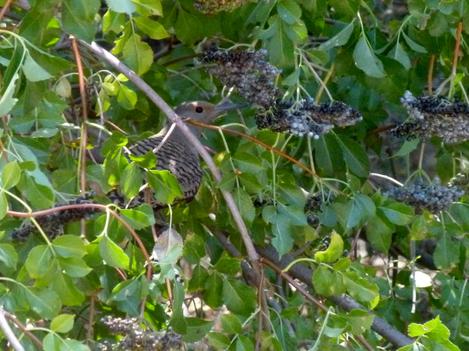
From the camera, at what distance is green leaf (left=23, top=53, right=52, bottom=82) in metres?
2.91

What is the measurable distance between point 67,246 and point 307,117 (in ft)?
2.40

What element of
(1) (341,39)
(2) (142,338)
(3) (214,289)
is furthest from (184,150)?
(2) (142,338)

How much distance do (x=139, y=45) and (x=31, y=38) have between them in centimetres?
33

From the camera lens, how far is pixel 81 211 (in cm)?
299

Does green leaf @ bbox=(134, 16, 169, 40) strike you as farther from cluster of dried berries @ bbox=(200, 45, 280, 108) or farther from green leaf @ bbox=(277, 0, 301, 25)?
green leaf @ bbox=(277, 0, 301, 25)

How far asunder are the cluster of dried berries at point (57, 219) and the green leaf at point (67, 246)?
14cm

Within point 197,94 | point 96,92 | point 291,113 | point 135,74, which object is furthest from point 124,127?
point 291,113

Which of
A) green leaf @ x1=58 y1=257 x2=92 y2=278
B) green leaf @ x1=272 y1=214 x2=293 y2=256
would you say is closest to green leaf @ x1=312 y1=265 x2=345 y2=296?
green leaf @ x1=272 y1=214 x2=293 y2=256

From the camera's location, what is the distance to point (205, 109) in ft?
15.4

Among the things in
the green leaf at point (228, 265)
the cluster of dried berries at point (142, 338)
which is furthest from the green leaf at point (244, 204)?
the cluster of dried berries at point (142, 338)

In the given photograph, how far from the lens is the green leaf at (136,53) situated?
3.36m

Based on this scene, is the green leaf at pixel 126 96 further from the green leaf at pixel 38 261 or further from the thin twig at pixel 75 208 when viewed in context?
the green leaf at pixel 38 261

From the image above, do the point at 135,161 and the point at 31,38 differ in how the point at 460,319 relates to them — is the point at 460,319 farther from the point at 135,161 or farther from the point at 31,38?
the point at 31,38

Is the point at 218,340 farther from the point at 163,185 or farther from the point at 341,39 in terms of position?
→ the point at 341,39
